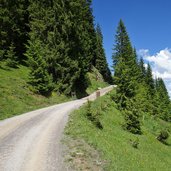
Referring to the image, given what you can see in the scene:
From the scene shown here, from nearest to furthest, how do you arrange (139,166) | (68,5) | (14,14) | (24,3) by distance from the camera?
(139,166), (68,5), (14,14), (24,3)

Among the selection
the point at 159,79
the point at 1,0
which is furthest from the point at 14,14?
the point at 159,79

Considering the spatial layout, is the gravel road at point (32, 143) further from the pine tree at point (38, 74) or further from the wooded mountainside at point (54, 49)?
the wooded mountainside at point (54, 49)

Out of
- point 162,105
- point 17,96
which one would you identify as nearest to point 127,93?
point 17,96

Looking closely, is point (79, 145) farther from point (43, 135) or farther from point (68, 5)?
point (68, 5)

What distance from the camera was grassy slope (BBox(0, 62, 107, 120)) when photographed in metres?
29.9

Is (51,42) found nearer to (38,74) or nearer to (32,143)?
(38,74)

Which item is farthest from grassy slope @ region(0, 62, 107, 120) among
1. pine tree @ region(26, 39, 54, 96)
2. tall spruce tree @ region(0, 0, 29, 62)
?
tall spruce tree @ region(0, 0, 29, 62)

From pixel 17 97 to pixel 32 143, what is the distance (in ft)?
56.2

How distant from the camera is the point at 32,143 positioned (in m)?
17.3

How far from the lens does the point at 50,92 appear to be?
1612 inches

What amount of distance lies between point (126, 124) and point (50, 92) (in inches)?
538

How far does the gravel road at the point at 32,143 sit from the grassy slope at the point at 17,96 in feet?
13.6

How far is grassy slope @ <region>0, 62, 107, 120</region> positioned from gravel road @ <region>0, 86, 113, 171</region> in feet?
13.6

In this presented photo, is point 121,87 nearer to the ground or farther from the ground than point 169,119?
farther from the ground
